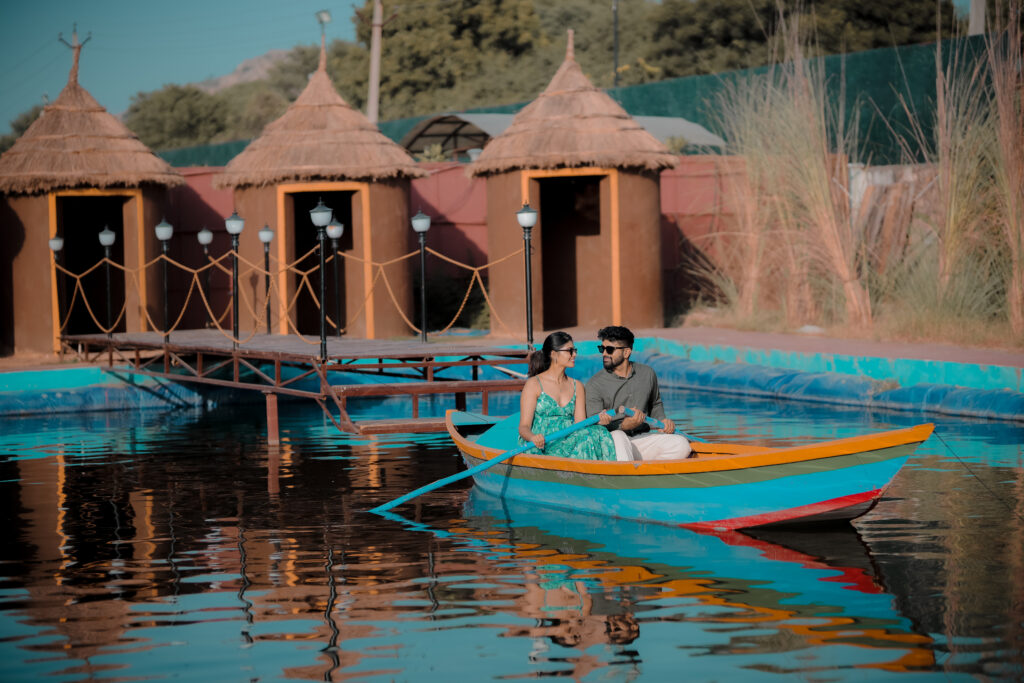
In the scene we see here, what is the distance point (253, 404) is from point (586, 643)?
11.6 m

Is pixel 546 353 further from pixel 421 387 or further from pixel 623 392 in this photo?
pixel 421 387

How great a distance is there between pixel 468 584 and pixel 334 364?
5996 millimetres

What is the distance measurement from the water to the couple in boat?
50cm

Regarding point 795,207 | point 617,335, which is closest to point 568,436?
point 617,335

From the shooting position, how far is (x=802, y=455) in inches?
301

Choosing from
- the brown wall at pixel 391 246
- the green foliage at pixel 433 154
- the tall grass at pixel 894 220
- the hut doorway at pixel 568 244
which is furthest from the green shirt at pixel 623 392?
the green foliage at pixel 433 154

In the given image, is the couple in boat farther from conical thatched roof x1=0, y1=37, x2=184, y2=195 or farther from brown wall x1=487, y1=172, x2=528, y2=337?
conical thatched roof x1=0, y1=37, x2=184, y2=195

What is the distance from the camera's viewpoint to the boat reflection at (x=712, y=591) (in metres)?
5.96

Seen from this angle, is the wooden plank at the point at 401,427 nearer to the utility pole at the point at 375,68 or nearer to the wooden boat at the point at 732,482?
the wooden boat at the point at 732,482

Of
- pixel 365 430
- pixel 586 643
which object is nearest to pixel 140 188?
pixel 365 430

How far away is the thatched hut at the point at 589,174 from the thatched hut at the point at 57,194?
4.59 metres

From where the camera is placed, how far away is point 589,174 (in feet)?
62.6

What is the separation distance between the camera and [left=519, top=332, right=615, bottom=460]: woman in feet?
29.3

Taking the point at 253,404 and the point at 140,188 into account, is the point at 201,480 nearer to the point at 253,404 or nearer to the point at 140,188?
the point at 253,404
